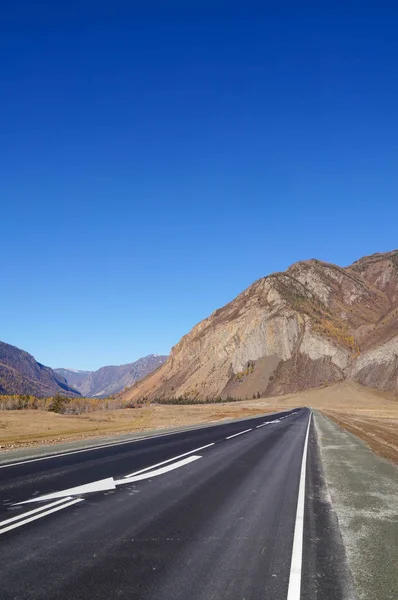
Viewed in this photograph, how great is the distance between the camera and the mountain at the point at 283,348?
488 ft

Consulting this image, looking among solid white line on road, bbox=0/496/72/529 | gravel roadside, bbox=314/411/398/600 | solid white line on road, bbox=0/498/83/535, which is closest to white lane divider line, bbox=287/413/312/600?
gravel roadside, bbox=314/411/398/600

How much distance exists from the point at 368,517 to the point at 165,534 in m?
4.30

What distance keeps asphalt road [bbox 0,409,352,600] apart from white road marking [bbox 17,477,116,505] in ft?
0.08

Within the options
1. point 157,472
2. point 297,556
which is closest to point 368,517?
point 297,556

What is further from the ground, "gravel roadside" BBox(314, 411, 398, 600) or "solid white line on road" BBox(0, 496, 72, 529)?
"solid white line on road" BBox(0, 496, 72, 529)

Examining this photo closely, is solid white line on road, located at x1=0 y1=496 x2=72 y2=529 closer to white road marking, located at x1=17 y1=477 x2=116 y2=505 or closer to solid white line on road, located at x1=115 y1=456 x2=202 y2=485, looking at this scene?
white road marking, located at x1=17 y1=477 x2=116 y2=505

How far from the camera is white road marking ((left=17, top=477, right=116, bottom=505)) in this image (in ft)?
26.9

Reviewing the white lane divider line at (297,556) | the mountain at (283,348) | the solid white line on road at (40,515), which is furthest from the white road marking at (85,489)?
the mountain at (283,348)

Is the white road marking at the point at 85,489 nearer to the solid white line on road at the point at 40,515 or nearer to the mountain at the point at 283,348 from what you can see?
the solid white line on road at the point at 40,515

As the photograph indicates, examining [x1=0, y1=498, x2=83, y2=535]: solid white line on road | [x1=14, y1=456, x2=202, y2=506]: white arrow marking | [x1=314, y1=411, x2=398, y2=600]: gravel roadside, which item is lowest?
[x1=314, y1=411, x2=398, y2=600]: gravel roadside

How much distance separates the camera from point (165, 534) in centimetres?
643

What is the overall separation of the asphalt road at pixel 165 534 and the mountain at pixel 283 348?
129221 mm

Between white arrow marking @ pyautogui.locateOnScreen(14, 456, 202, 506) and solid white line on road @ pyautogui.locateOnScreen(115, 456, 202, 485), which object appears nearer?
white arrow marking @ pyautogui.locateOnScreen(14, 456, 202, 506)

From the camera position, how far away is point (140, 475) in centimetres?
1111
